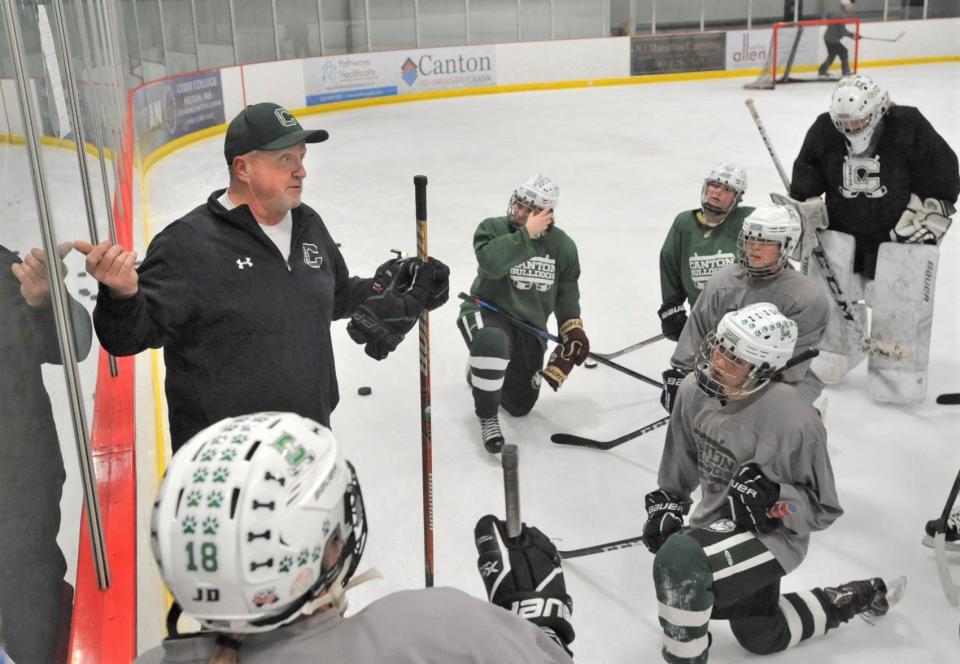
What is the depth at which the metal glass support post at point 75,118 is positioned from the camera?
288 centimetres

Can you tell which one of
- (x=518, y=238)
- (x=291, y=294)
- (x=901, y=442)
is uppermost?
(x=291, y=294)

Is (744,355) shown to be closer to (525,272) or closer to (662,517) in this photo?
(662,517)

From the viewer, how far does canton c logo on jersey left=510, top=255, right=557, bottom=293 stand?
4.19m

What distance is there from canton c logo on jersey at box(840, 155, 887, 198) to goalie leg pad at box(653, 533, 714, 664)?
2.45 metres

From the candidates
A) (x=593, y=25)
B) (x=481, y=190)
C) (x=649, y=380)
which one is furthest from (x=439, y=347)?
(x=593, y=25)

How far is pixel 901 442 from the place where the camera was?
406 centimetres

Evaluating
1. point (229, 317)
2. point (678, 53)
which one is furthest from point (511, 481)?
point (678, 53)

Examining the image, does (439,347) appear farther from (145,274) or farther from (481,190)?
(481,190)

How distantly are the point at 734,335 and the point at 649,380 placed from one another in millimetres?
1812

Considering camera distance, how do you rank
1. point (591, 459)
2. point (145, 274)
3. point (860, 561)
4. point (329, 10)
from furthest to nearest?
point (329, 10)
point (591, 459)
point (860, 561)
point (145, 274)

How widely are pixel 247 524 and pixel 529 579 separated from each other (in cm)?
60

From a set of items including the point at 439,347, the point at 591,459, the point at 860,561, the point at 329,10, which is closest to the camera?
the point at 860,561

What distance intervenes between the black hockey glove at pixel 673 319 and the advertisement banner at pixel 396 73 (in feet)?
33.3

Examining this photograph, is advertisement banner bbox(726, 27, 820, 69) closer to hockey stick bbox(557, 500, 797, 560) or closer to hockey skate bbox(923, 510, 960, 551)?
hockey skate bbox(923, 510, 960, 551)
